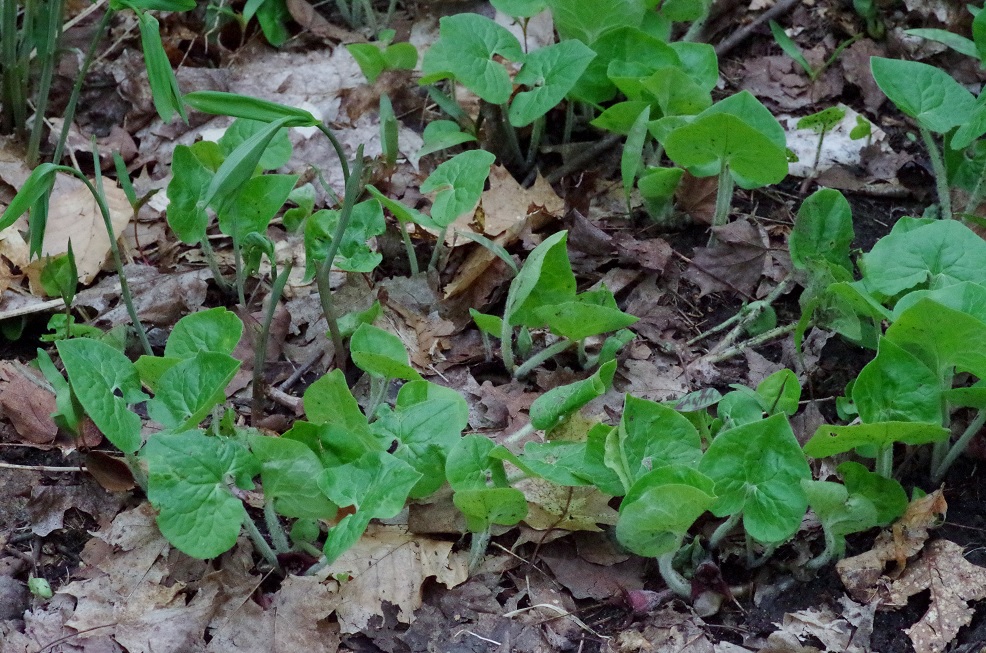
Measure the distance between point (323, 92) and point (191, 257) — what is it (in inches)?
37.5

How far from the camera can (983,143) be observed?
2.58 m

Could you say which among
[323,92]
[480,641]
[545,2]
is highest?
[545,2]

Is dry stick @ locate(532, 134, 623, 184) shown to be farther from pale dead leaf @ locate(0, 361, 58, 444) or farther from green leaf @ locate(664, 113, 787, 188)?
pale dead leaf @ locate(0, 361, 58, 444)

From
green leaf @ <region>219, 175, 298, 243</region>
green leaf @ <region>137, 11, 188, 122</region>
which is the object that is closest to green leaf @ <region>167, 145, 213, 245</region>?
green leaf @ <region>219, 175, 298, 243</region>

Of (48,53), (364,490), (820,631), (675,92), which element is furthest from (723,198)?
(48,53)

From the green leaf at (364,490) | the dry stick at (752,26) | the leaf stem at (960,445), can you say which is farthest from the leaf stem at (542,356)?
the dry stick at (752,26)

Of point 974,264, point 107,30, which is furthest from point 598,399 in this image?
point 107,30

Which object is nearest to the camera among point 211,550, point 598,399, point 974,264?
point 211,550

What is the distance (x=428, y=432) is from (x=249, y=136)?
3.51 feet

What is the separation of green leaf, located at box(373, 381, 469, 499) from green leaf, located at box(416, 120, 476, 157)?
1.23m

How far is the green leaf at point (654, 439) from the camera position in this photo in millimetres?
1897

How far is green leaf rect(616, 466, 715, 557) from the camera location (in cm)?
167

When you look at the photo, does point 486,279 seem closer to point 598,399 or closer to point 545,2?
point 598,399

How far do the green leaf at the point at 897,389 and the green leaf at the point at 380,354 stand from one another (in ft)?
3.23
